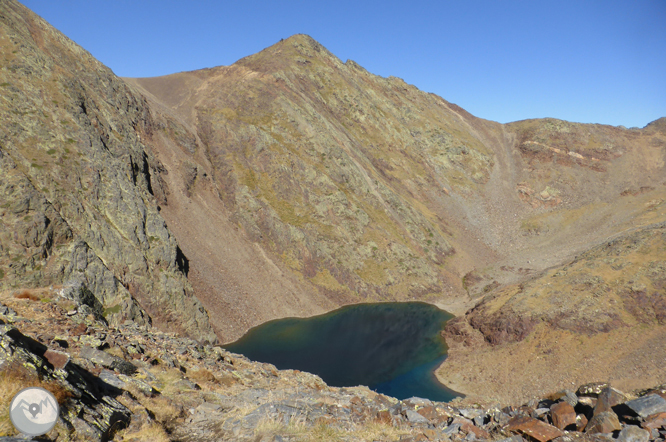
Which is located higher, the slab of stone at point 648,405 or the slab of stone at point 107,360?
the slab of stone at point 107,360

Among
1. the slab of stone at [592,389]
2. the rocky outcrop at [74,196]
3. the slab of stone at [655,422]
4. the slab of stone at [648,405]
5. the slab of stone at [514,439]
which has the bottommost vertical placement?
the slab of stone at [514,439]

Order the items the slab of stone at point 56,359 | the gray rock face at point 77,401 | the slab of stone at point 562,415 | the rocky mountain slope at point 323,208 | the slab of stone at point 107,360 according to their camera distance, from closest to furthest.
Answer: the gray rock face at point 77,401
the slab of stone at point 56,359
the slab of stone at point 562,415
the slab of stone at point 107,360
the rocky mountain slope at point 323,208

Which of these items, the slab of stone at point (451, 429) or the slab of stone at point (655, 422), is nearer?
the slab of stone at point (655, 422)

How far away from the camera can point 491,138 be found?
412ft

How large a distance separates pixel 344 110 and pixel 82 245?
273 ft

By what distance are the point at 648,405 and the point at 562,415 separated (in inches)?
104

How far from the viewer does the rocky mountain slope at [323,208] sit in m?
41.6

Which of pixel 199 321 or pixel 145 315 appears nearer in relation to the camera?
pixel 145 315

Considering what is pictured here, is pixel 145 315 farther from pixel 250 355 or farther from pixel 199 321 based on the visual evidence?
pixel 250 355

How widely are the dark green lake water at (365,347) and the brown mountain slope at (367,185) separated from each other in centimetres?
415

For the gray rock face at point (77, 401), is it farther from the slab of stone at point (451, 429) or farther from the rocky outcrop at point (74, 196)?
the rocky outcrop at point (74, 196)

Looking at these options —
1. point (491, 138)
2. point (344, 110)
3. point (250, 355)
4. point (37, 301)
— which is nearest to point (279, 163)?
point (344, 110)

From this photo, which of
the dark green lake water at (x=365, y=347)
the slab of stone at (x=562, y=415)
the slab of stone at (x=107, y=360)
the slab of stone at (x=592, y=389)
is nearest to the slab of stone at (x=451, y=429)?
the slab of stone at (x=562, y=415)

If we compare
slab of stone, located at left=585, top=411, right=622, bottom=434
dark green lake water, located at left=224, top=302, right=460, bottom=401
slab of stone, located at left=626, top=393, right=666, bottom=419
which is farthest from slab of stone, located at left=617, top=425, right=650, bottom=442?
dark green lake water, located at left=224, top=302, right=460, bottom=401
